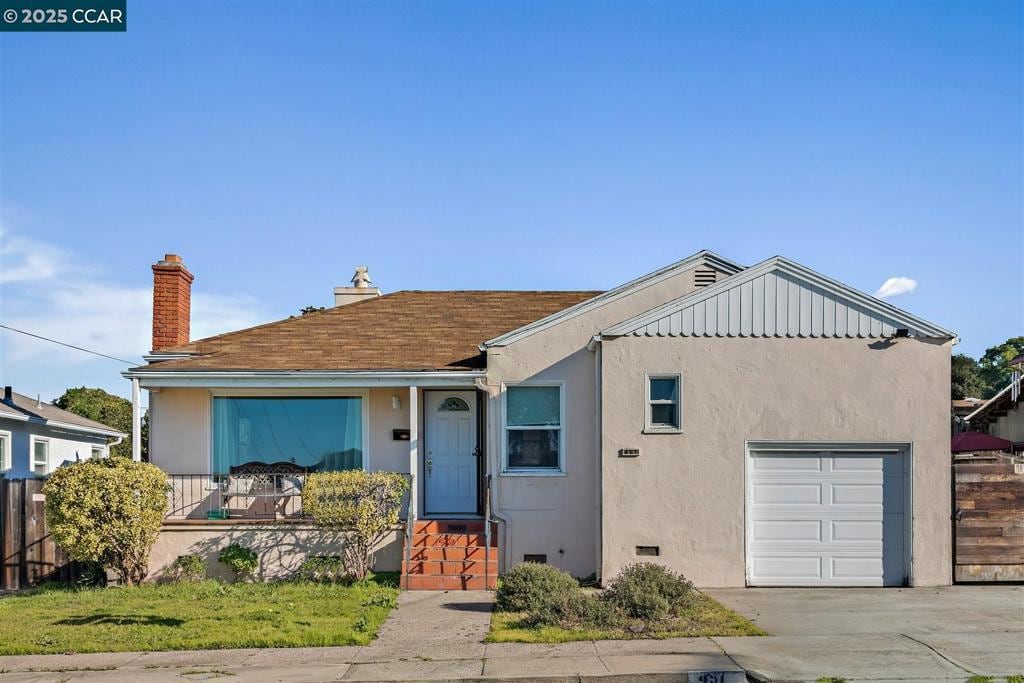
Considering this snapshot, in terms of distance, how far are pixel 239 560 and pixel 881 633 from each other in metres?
8.80

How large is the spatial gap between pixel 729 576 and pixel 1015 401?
11.6m

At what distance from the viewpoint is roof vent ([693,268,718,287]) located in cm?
1507

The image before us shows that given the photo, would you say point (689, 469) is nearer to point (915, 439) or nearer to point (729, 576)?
point (729, 576)

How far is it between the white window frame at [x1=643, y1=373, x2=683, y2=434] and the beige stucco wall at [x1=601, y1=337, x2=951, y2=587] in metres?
0.06

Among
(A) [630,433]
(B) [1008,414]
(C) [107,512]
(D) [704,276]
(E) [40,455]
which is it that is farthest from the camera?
(E) [40,455]

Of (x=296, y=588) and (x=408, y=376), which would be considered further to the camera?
(x=408, y=376)

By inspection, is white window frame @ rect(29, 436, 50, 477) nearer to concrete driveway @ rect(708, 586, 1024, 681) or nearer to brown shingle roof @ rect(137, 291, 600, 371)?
brown shingle roof @ rect(137, 291, 600, 371)

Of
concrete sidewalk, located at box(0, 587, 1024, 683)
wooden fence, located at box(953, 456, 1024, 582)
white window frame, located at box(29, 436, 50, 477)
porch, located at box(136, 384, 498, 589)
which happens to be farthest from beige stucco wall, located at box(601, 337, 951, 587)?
white window frame, located at box(29, 436, 50, 477)

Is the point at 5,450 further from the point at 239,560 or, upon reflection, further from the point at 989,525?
the point at 989,525

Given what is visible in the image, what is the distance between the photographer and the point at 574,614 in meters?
10.3

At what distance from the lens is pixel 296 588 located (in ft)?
41.9

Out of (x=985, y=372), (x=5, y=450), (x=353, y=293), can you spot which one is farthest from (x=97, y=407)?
(x=985, y=372)

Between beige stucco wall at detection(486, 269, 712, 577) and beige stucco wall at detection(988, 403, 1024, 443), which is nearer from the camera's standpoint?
beige stucco wall at detection(486, 269, 712, 577)

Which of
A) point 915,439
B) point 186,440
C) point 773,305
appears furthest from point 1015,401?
point 186,440
